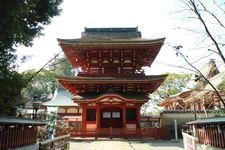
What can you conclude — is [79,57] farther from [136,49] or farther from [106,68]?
[136,49]

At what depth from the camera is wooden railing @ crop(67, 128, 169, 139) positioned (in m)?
24.7

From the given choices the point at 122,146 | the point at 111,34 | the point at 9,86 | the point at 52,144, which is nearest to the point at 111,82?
the point at 111,34

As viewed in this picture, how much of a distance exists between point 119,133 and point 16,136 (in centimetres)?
1619

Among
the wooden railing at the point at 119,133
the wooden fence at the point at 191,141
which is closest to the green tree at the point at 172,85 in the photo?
the wooden railing at the point at 119,133

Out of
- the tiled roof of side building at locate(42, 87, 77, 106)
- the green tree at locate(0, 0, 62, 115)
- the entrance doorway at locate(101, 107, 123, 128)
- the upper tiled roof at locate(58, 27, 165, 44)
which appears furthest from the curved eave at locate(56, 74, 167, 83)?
the tiled roof of side building at locate(42, 87, 77, 106)

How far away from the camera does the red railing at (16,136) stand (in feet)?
27.4

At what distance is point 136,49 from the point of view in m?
27.2

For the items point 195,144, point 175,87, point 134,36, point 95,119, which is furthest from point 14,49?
point 175,87

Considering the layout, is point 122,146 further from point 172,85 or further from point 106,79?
point 172,85

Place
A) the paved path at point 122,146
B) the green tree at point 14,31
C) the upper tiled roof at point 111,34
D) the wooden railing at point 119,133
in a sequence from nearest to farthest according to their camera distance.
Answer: the green tree at point 14,31, the paved path at point 122,146, the wooden railing at point 119,133, the upper tiled roof at point 111,34

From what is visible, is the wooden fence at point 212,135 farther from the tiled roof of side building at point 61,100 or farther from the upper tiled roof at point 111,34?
the tiled roof of side building at point 61,100

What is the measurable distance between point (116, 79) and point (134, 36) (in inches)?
272

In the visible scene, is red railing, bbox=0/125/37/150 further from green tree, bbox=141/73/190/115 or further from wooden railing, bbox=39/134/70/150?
green tree, bbox=141/73/190/115

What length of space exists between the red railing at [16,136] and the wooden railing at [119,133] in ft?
44.5
